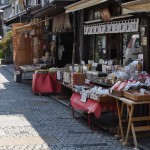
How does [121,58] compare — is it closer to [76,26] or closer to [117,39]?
[117,39]

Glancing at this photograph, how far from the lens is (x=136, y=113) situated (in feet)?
32.8

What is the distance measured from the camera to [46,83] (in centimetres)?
1530

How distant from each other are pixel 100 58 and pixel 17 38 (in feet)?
27.3

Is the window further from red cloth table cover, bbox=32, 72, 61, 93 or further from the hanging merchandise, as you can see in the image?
red cloth table cover, bbox=32, 72, 61, 93

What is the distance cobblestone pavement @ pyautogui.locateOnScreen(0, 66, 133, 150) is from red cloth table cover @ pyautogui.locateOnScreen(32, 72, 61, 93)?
3.90 ft

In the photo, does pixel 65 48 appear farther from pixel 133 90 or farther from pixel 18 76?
pixel 133 90

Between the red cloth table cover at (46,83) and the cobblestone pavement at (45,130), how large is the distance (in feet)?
3.90

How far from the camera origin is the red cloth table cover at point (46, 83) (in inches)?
600

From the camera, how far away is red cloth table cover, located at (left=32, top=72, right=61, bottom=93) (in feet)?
50.0

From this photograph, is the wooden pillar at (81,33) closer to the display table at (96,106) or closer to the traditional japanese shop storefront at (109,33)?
the traditional japanese shop storefront at (109,33)

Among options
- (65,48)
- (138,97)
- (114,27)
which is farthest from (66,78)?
(65,48)

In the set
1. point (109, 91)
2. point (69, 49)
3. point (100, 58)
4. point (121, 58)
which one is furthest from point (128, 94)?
point (69, 49)

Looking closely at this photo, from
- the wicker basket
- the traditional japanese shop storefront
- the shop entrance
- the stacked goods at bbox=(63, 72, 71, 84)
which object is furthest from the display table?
the shop entrance

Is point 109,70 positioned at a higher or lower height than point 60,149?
A: higher
